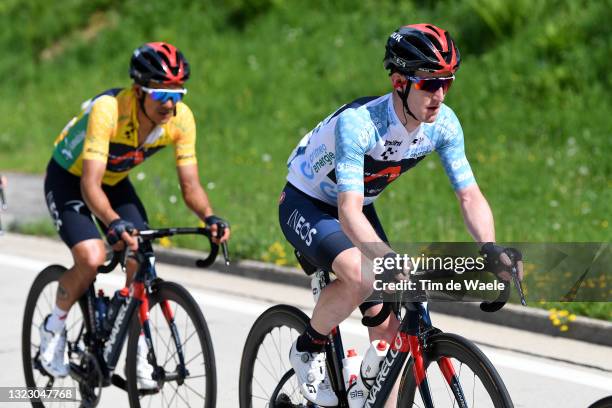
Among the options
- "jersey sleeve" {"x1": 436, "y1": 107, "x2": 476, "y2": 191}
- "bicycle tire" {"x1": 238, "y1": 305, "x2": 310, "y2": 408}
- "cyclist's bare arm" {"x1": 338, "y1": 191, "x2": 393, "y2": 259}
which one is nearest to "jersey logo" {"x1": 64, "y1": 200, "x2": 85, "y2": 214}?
"bicycle tire" {"x1": 238, "y1": 305, "x2": 310, "y2": 408}

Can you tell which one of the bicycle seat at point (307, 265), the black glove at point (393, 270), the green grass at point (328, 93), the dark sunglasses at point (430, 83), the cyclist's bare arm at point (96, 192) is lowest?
the green grass at point (328, 93)

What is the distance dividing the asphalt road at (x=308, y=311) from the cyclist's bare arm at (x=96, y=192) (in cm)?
136

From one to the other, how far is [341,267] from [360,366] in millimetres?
539

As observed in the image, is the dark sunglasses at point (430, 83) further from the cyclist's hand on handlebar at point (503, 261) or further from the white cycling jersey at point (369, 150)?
the cyclist's hand on handlebar at point (503, 261)

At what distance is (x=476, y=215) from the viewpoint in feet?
16.0

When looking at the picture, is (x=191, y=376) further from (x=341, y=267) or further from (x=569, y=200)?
(x=569, y=200)

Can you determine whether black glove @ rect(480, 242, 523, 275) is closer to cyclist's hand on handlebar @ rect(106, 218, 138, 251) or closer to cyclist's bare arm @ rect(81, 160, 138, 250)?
cyclist's hand on handlebar @ rect(106, 218, 138, 251)

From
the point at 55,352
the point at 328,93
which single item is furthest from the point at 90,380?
the point at 328,93

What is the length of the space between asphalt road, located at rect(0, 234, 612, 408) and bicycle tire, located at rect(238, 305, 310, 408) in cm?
100

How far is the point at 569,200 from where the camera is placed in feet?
37.7

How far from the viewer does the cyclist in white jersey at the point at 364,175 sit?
4660 mm

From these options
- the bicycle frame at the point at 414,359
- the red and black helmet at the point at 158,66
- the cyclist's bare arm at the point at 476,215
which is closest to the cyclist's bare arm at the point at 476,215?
the cyclist's bare arm at the point at 476,215

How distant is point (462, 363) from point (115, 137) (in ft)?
8.50

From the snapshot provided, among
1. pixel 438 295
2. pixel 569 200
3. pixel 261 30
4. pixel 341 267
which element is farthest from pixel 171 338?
pixel 261 30
